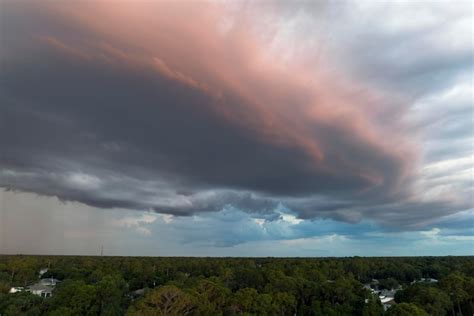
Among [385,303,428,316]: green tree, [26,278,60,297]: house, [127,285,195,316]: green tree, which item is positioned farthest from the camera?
[26,278,60,297]: house

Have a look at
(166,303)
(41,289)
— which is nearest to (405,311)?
(166,303)

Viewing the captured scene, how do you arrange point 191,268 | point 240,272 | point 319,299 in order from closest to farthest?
1. point 319,299
2. point 240,272
3. point 191,268

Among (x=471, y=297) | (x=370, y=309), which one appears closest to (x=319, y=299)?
(x=370, y=309)

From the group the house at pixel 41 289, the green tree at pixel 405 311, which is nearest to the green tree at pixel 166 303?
the green tree at pixel 405 311

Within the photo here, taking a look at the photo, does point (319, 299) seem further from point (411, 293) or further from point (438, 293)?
point (438, 293)

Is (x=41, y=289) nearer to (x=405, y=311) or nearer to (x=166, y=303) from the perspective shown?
(x=166, y=303)

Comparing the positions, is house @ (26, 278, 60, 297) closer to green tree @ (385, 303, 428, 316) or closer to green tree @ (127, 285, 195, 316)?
green tree @ (127, 285, 195, 316)

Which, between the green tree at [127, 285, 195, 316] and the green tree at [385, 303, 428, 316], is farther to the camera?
the green tree at [127, 285, 195, 316]

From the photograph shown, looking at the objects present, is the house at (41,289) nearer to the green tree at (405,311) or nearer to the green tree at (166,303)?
the green tree at (166,303)

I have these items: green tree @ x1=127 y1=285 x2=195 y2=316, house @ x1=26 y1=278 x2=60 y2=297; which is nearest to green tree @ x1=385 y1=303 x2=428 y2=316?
green tree @ x1=127 y1=285 x2=195 y2=316

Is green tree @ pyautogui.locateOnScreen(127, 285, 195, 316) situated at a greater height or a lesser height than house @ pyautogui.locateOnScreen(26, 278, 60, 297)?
greater

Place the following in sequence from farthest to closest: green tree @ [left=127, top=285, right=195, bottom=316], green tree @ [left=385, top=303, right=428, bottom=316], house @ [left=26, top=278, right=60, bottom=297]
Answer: house @ [left=26, top=278, right=60, bottom=297] < green tree @ [left=127, top=285, right=195, bottom=316] < green tree @ [left=385, top=303, right=428, bottom=316]
